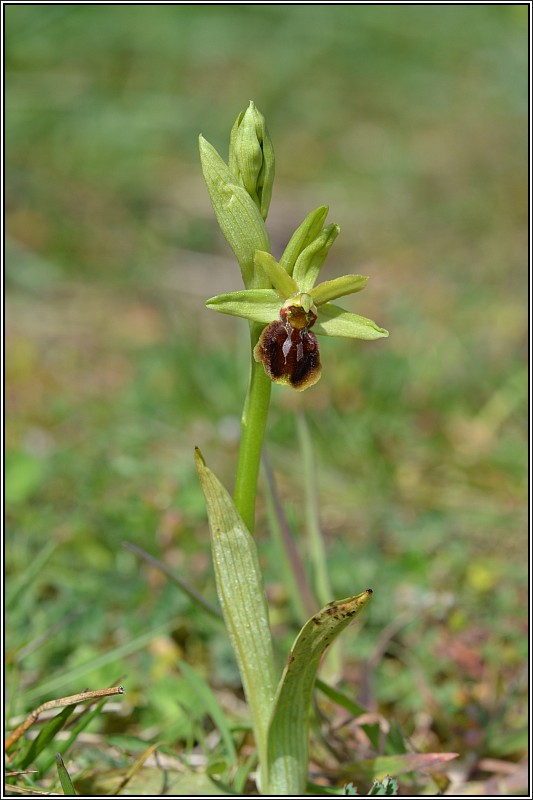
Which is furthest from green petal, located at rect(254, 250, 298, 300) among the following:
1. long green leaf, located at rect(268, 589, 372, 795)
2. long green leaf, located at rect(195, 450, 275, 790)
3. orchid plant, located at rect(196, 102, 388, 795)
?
long green leaf, located at rect(268, 589, 372, 795)

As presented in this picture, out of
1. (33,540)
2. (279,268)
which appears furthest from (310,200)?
(279,268)

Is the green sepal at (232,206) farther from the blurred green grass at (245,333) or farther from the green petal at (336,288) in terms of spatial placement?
the blurred green grass at (245,333)

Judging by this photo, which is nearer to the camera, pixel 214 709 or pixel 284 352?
pixel 284 352

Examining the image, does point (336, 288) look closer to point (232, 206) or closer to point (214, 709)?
point (232, 206)

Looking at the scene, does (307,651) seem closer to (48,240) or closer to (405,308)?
(405,308)

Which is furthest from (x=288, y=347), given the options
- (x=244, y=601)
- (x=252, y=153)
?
(x=244, y=601)

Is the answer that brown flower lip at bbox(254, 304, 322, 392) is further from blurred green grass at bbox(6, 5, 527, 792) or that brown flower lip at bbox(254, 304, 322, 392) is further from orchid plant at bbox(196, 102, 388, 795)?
blurred green grass at bbox(6, 5, 527, 792)
